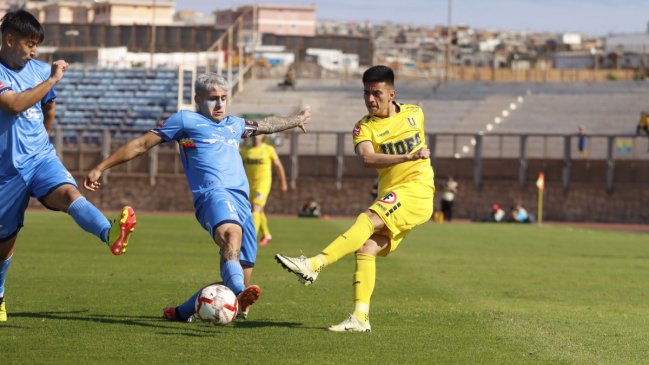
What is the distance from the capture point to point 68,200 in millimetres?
10992

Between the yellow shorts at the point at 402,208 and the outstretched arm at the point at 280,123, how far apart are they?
112 cm

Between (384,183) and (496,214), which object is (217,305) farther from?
(496,214)

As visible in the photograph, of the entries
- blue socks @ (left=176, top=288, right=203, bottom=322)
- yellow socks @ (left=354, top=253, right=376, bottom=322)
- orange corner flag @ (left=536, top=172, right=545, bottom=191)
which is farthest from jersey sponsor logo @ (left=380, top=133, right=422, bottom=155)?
orange corner flag @ (left=536, top=172, right=545, bottom=191)

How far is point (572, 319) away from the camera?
520 inches

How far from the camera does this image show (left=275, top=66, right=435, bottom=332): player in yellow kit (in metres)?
11.5

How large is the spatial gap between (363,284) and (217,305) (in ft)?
4.76

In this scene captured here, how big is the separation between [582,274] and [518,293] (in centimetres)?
437

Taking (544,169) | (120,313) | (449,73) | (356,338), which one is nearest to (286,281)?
(120,313)

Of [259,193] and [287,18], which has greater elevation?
[287,18]

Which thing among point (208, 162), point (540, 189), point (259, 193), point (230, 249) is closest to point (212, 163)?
point (208, 162)

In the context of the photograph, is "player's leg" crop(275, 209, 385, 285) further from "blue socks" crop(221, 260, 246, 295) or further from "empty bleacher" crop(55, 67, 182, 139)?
"empty bleacher" crop(55, 67, 182, 139)

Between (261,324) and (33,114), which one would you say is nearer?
(33,114)

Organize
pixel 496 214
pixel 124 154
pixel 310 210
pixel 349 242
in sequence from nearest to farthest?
pixel 349 242
pixel 124 154
pixel 496 214
pixel 310 210

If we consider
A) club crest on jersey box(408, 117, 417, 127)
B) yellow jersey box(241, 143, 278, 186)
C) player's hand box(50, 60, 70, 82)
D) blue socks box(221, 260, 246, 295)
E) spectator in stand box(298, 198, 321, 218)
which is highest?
player's hand box(50, 60, 70, 82)
